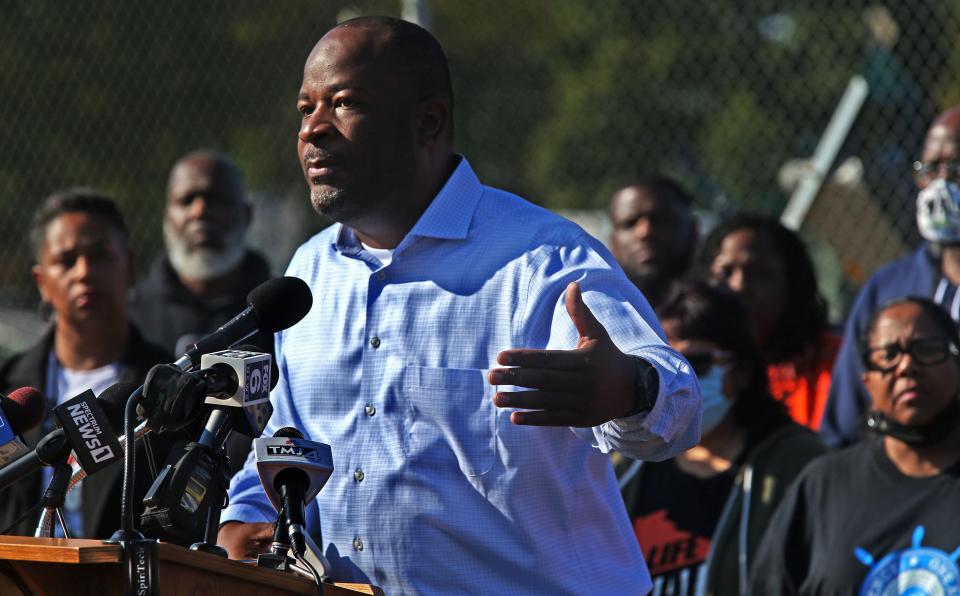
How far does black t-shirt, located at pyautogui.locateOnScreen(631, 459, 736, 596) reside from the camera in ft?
16.3

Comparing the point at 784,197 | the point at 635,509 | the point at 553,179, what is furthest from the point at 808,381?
the point at 553,179

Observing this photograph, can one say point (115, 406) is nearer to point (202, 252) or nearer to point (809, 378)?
point (809, 378)

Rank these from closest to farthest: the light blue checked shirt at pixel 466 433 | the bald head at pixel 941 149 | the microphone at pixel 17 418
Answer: the microphone at pixel 17 418 < the light blue checked shirt at pixel 466 433 < the bald head at pixel 941 149

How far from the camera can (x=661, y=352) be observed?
290 cm

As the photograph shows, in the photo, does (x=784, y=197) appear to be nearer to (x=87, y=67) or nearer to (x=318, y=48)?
(x=87, y=67)

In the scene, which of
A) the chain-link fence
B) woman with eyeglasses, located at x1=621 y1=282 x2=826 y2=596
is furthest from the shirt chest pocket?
the chain-link fence

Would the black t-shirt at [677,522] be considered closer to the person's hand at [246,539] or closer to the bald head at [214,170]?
the person's hand at [246,539]

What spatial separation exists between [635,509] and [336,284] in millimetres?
2152

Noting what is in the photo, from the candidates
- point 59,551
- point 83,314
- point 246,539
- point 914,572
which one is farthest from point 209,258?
point 59,551

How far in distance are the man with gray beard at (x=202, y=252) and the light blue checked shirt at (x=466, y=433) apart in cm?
397

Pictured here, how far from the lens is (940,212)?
612 centimetres

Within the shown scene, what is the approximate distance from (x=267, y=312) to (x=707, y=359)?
2.95 metres

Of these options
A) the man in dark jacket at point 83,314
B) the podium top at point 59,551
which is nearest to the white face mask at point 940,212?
the man in dark jacket at point 83,314

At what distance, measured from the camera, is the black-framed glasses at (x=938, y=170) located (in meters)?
6.19
